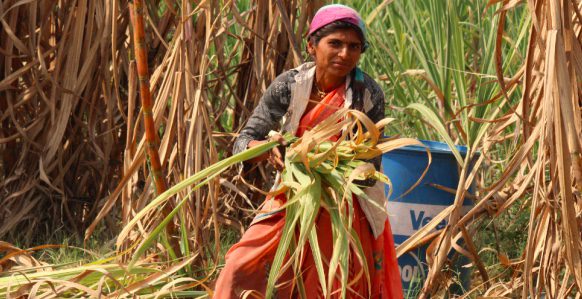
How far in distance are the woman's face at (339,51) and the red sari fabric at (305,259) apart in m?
0.08

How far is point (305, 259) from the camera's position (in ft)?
10.7

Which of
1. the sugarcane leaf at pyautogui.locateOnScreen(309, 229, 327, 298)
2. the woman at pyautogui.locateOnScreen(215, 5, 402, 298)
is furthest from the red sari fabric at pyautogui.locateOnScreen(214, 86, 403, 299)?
the sugarcane leaf at pyautogui.locateOnScreen(309, 229, 327, 298)

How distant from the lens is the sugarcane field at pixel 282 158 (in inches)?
121

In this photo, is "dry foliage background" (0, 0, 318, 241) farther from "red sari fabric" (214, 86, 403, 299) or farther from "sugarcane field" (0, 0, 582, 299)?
"red sari fabric" (214, 86, 403, 299)

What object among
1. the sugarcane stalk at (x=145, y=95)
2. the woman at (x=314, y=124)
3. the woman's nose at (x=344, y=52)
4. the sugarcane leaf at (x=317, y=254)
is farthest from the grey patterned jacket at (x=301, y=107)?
the sugarcane stalk at (x=145, y=95)

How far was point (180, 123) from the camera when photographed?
400 centimetres

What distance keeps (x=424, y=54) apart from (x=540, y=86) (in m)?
1.74

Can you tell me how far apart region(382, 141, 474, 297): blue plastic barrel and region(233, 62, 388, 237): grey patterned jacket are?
67 cm

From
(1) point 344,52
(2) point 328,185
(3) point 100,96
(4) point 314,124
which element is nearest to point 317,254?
(2) point 328,185

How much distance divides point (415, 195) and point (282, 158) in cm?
94

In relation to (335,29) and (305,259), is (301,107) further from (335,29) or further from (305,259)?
(305,259)

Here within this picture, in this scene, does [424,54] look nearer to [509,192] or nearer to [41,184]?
[509,192]

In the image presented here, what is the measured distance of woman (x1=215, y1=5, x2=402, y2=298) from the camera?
10.5 feet

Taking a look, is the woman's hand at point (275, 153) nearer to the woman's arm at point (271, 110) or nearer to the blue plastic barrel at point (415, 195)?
the woman's arm at point (271, 110)
